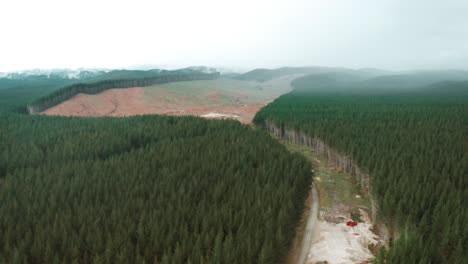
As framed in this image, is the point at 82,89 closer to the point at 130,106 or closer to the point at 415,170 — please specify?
the point at 130,106

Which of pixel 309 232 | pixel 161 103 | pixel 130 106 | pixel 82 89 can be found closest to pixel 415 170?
pixel 309 232

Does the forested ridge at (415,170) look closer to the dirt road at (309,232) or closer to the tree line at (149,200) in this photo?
the dirt road at (309,232)

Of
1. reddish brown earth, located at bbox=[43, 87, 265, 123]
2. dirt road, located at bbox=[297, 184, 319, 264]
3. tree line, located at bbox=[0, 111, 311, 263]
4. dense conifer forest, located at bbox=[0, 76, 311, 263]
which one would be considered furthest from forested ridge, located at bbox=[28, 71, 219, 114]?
dirt road, located at bbox=[297, 184, 319, 264]

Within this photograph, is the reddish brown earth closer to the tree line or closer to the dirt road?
the tree line

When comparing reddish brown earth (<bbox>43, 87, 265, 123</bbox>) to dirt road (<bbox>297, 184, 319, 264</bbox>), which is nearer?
dirt road (<bbox>297, 184, 319, 264</bbox>)

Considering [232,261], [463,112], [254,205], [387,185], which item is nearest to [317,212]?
[387,185]

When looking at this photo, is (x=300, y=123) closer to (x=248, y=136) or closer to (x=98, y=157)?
(x=248, y=136)
